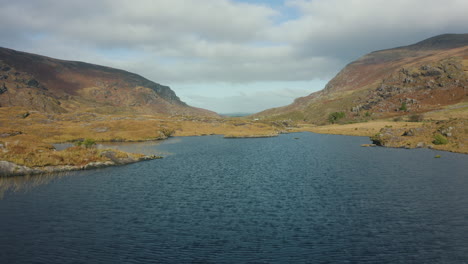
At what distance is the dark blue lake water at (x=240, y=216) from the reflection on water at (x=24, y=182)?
0.17 m

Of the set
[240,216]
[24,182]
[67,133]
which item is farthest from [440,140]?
[67,133]

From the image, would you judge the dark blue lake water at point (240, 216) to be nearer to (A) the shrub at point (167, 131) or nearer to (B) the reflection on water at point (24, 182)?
(B) the reflection on water at point (24, 182)

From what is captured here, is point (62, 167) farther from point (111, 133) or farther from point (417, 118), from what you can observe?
point (417, 118)

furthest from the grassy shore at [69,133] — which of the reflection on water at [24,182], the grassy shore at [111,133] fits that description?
the reflection on water at [24,182]

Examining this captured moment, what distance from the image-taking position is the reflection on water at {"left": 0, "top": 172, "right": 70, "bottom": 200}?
43.4 m

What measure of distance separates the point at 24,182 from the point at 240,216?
38.6 meters

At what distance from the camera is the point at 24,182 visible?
4806 cm

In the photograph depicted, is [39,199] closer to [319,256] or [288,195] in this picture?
[288,195]

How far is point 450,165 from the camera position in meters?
56.2

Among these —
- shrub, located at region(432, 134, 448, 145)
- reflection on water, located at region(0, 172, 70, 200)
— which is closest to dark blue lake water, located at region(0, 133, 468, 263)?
reflection on water, located at region(0, 172, 70, 200)

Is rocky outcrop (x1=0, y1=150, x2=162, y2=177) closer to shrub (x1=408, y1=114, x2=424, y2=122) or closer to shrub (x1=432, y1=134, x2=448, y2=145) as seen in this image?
shrub (x1=432, y1=134, x2=448, y2=145)

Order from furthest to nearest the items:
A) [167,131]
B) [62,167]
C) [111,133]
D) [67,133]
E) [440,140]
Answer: [167,131], [111,133], [67,133], [440,140], [62,167]

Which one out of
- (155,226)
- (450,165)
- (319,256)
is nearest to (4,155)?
(155,226)

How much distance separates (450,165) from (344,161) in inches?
770
